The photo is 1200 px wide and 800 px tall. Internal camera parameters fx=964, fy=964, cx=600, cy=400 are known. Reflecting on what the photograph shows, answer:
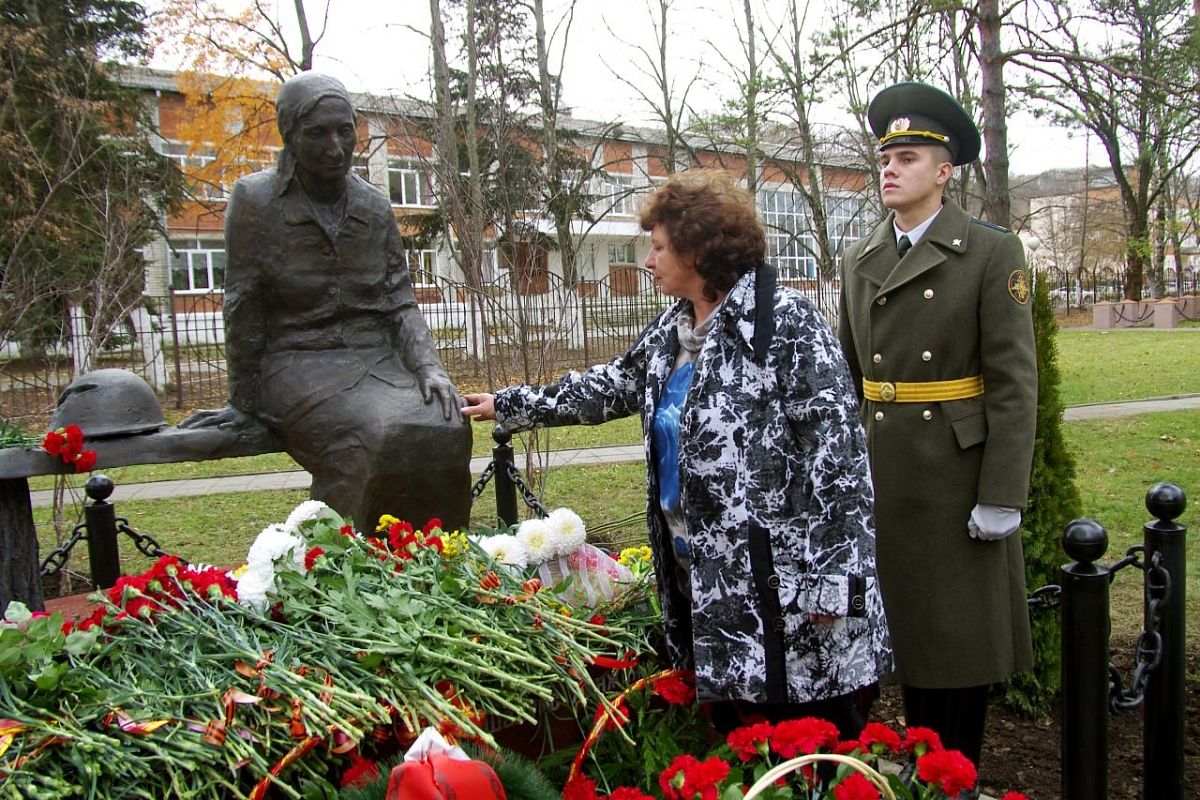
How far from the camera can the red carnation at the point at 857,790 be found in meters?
1.64

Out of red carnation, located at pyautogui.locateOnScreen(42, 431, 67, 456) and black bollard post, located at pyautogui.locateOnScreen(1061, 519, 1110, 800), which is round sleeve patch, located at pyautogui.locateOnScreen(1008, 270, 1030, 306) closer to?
black bollard post, located at pyautogui.locateOnScreen(1061, 519, 1110, 800)

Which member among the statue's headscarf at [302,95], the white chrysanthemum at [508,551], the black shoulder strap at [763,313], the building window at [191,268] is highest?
the building window at [191,268]

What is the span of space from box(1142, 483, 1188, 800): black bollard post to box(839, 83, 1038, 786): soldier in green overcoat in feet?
1.10

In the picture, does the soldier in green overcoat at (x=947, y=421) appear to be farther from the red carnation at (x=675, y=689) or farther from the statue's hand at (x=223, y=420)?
the statue's hand at (x=223, y=420)

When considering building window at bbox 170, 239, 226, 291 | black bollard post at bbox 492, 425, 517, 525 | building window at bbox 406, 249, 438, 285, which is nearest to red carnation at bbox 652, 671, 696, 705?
black bollard post at bbox 492, 425, 517, 525

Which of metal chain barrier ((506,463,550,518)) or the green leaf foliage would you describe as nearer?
the green leaf foliage

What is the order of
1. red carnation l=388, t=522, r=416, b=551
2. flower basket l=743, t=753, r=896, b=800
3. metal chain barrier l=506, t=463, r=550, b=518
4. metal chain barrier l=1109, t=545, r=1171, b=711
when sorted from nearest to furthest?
flower basket l=743, t=753, r=896, b=800 → metal chain barrier l=1109, t=545, r=1171, b=711 → red carnation l=388, t=522, r=416, b=551 → metal chain barrier l=506, t=463, r=550, b=518

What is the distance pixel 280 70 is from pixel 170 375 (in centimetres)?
644

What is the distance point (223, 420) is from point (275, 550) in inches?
47.3

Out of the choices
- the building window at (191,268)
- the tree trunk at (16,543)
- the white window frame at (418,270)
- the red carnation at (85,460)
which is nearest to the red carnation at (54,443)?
the red carnation at (85,460)

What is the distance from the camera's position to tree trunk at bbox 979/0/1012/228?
24.3 ft

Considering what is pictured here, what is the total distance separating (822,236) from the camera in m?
19.7

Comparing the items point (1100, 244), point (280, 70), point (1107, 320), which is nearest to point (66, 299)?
point (280, 70)

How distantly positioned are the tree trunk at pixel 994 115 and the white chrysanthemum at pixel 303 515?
6302 millimetres
